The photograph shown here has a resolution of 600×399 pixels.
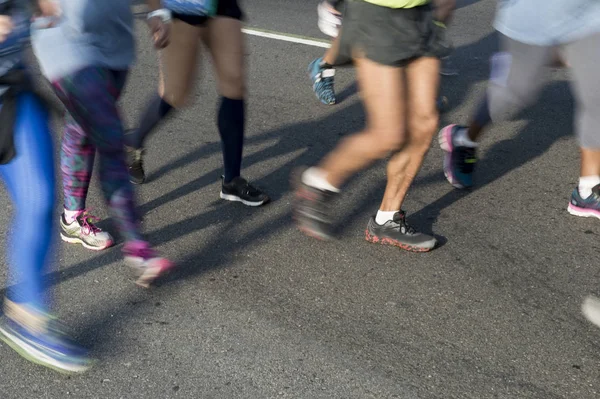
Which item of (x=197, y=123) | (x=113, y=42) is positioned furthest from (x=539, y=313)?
(x=197, y=123)

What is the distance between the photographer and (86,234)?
4.03m

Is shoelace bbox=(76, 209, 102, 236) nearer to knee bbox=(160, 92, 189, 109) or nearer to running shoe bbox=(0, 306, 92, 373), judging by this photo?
knee bbox=(160, 92, 189, 109)

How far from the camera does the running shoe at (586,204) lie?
4.30 meters

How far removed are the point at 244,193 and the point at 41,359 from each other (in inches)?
62.9

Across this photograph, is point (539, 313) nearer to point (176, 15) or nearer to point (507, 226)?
point (507, 226)

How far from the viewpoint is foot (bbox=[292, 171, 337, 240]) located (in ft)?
12.8

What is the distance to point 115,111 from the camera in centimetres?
324

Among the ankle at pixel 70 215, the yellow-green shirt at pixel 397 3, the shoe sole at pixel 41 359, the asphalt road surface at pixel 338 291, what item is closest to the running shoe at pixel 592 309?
the asphalt road surface at pixel 338 291

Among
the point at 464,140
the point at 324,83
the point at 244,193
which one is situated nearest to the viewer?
the point at 244,193

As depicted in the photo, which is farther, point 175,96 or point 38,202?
point 175,96

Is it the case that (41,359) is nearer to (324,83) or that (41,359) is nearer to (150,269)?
(150,269)

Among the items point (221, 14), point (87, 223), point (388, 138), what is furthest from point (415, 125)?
point (87, 223)

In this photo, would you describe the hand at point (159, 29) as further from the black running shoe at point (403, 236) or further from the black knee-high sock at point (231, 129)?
the black running shoe at point (403, 236)

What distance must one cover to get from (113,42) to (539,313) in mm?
1994
